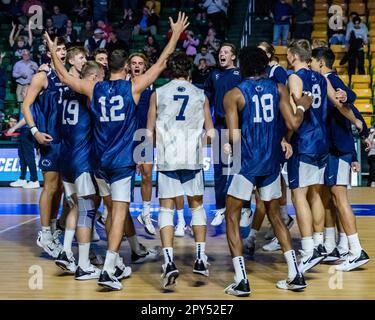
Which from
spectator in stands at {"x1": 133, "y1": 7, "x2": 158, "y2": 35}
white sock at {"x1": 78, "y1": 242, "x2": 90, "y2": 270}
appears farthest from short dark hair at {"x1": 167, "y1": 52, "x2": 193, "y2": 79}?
spectator in stands at {"x1": 133, "y1": 7, "x2": 158, "y2": 35}

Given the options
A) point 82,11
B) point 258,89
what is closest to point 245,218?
point 258,89

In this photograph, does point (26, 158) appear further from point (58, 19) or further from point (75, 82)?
point (75, 82)

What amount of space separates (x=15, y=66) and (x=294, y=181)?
1318 cm

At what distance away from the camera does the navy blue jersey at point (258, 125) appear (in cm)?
624

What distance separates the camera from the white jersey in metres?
6.64

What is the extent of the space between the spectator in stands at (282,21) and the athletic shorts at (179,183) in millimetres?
13454

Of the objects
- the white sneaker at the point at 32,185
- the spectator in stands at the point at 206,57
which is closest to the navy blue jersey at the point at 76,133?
the white sneaker at the point at 32,185

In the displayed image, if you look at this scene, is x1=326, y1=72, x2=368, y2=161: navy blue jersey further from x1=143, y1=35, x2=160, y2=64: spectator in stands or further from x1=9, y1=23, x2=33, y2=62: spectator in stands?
x1=9, y1=23, x2=33, y2=62: spectator in stands

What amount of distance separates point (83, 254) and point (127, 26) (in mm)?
14403

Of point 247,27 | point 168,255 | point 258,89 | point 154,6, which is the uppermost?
point 154,6

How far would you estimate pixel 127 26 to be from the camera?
20.6m

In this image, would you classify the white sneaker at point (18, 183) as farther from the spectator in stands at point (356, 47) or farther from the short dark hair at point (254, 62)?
the short dark hair at point (254, 62)

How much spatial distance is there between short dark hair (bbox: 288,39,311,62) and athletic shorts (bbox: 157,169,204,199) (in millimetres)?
1446

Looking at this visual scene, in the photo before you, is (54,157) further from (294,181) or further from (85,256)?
(294,181)
